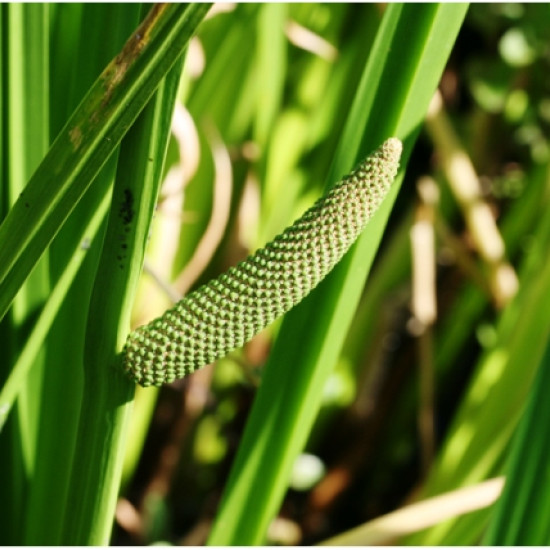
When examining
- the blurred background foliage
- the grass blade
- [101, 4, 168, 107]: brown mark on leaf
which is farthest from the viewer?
the blurred background foliage

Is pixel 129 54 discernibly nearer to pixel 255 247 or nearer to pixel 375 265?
pixel 255 247

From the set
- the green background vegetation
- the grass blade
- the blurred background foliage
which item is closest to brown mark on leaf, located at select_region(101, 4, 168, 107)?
the green background vegetation

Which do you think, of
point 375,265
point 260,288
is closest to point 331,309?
point 260,288

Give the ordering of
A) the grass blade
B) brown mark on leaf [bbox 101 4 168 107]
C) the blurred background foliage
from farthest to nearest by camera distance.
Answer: the blurred background foliage, the grass blade, brown mark on leaf [bbox 101 4 168 107]

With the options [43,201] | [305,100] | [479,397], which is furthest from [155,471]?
[43,201]

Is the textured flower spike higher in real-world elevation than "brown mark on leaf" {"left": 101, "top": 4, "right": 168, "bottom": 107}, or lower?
lower

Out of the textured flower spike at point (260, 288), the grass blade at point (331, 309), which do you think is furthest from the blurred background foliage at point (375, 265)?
the textured flower spike at point (260, 288)

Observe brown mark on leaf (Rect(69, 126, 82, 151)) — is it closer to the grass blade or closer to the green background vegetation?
the green background vegetation

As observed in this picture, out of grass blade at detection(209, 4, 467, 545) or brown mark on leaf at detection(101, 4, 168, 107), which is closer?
brown mark on leaf at detection(101, 4, 168, 107)
